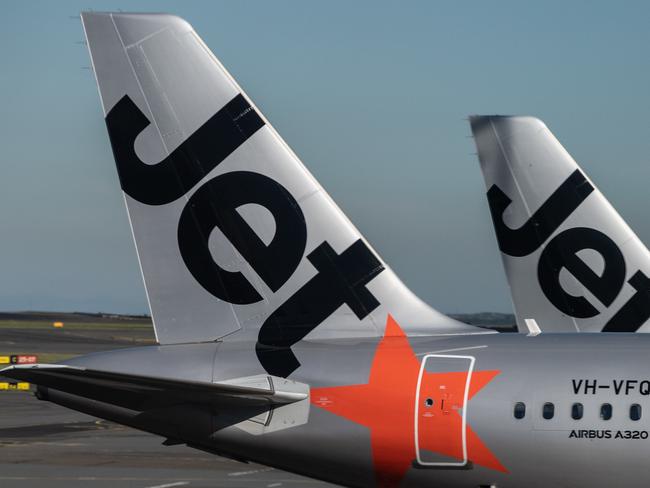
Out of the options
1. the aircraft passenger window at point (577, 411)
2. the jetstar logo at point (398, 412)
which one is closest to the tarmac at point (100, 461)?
the jetstar logo at point (398, 412)

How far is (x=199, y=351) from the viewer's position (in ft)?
61.5

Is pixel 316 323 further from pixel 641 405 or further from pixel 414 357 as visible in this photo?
pixel 641 405

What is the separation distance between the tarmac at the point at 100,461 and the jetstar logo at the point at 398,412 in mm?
12461

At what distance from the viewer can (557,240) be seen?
26891 mm

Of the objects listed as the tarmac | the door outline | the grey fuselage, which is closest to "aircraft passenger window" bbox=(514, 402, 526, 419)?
the grey fuselage

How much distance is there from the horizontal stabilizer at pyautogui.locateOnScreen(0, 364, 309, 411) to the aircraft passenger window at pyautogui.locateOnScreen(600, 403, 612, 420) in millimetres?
4103

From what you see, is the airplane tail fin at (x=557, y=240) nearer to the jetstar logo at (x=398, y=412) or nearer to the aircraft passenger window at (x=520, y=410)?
the jetstar logo at (x=398, y=412)

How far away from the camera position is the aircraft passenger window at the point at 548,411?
56.2ft

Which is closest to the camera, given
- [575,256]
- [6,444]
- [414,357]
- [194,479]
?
[414,357]

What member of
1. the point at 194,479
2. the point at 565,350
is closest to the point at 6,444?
the point at 194,479

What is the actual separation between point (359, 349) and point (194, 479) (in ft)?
44.3

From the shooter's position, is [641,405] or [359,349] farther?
[359,349]

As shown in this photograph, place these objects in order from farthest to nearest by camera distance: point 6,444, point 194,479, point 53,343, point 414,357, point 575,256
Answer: point 53,343 → point 6,444 → point 194,479 → point 575,256 → point 414,357

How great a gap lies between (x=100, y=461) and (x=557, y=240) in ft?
47.2
